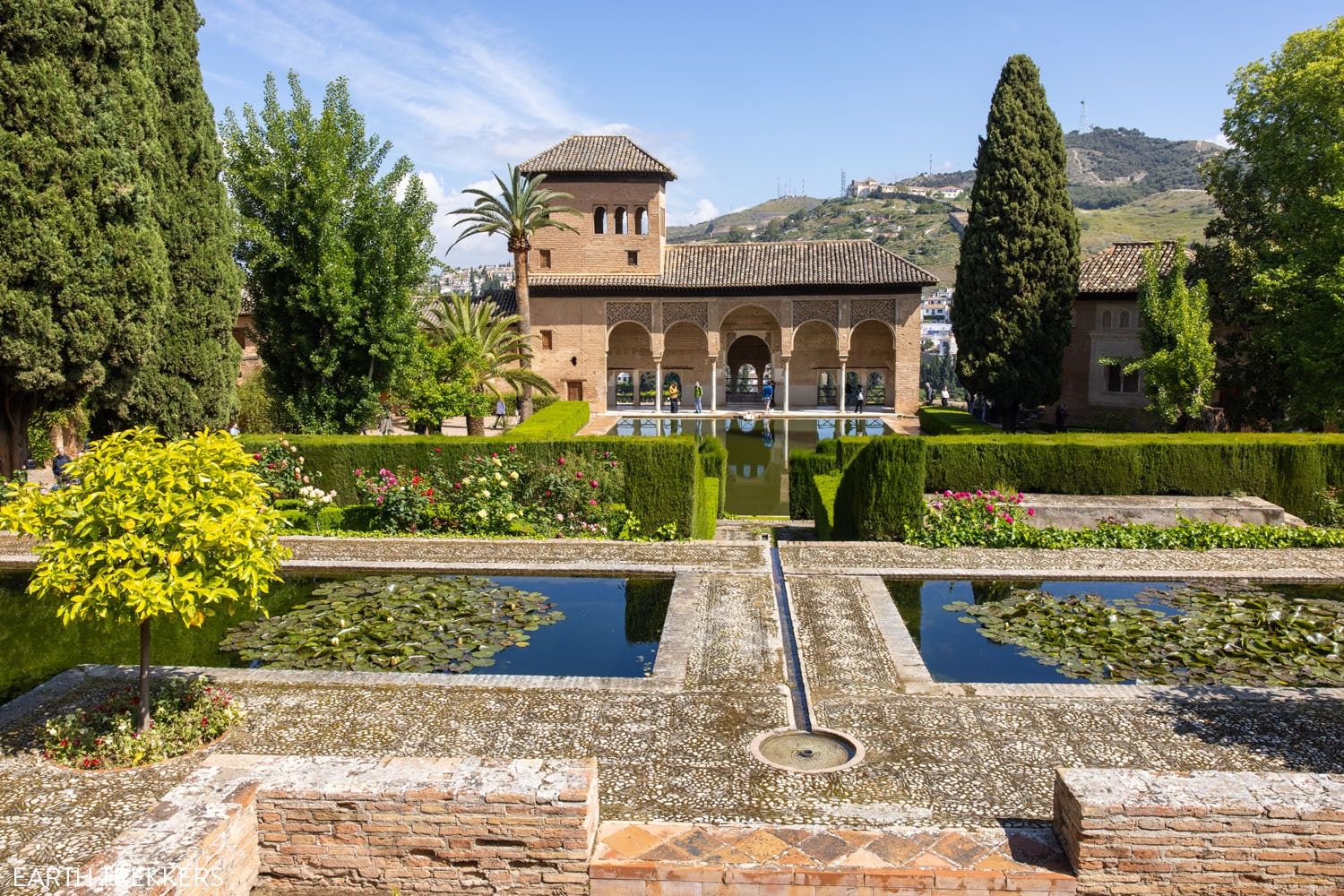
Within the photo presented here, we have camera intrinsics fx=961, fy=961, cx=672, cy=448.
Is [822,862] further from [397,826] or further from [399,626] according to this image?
[399,626]

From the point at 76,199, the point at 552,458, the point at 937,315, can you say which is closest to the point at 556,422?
the point at 552,458

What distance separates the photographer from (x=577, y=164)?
3400 cm

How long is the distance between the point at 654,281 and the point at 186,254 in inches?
800

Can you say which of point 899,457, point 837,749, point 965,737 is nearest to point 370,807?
point 837,749

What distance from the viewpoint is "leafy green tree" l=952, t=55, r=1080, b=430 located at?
80.4 ft

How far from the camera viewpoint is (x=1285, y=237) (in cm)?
1964

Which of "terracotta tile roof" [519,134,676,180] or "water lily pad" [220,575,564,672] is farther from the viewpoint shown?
"terracotta tile roof" [519,134,676,180]

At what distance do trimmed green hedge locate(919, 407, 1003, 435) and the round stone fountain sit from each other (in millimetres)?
16363

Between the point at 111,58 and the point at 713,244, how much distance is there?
84.4 ft

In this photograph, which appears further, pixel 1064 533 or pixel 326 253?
pixel 326 253

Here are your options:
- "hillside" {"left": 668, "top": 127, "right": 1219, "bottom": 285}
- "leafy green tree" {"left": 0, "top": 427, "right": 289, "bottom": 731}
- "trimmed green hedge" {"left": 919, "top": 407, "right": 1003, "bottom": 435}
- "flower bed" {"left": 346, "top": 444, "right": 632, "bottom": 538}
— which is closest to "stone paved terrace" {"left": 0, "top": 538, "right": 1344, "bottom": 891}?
"leafy green tree" {"left": 0, "top": 427, "right": 289, "bottom": 731}

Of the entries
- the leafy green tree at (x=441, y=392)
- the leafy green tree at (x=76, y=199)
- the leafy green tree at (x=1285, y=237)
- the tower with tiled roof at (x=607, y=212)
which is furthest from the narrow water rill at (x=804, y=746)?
the tower with tiled roof at (x=607, y=212)

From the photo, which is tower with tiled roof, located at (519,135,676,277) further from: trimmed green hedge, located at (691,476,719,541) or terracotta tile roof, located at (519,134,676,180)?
trimmed green hedge, located at (691,476,719,541)

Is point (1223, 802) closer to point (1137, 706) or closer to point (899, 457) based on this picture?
point (1137, 706)
